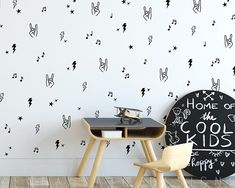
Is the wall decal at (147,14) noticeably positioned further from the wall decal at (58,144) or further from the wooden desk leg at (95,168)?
the wall decal at (58,144)

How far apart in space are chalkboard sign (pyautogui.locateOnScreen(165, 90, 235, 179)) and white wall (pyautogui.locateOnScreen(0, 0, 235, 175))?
10cm

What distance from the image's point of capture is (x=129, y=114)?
4.46 m

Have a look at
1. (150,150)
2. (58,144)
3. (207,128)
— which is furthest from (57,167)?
(207,128)

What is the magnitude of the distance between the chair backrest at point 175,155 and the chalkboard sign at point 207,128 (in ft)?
4.16

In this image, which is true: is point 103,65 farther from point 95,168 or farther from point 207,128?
point 207,128

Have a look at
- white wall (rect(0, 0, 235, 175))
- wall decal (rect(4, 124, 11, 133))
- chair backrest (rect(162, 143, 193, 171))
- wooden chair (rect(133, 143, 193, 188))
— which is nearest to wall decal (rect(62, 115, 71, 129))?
white wall (rect(0, 0, 235, 175))

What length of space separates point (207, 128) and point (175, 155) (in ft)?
4.69

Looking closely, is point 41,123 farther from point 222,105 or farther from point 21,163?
point 222,105

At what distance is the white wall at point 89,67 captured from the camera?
15.2 feet

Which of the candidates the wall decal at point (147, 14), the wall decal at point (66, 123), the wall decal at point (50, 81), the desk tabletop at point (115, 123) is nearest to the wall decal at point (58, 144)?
the wall decal at point (66, 123)

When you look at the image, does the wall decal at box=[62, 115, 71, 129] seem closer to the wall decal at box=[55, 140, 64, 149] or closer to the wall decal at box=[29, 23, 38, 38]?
the wall decal at box=[55, 140, 64, 149]

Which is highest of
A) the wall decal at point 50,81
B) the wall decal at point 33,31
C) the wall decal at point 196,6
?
the wall decal at point 196,6

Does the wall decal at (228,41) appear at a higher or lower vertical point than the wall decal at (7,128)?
higher

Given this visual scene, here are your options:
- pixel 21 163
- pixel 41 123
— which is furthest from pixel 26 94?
pixel 21 163
